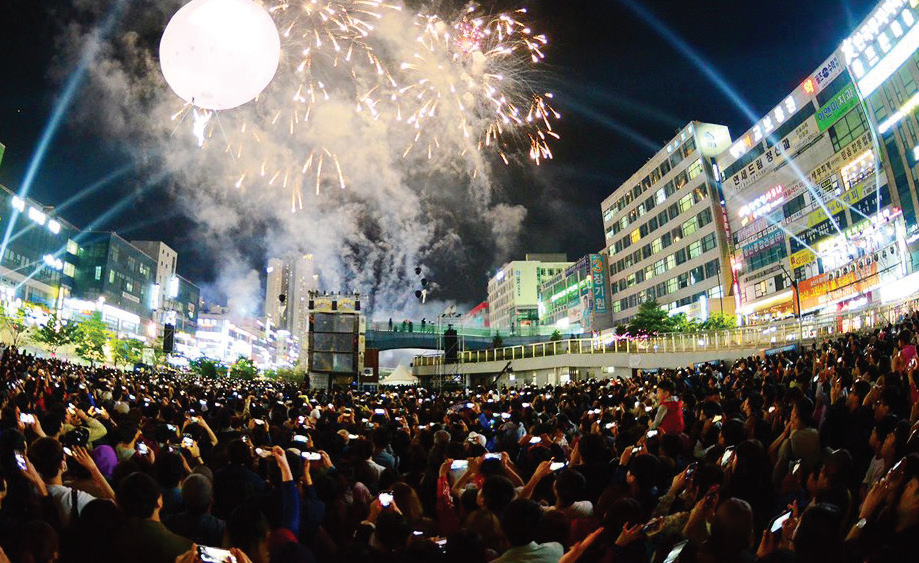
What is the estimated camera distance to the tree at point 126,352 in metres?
54.4

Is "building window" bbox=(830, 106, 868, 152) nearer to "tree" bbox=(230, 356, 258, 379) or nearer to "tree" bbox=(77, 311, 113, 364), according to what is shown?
"tree" bbox=(230, 356, 258, 379)

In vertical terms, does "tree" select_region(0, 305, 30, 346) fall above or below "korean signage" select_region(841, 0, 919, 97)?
below

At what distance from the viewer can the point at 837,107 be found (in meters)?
45.2

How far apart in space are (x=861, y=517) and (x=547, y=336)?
7011cm

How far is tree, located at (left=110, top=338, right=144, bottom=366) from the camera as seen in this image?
2141 inches

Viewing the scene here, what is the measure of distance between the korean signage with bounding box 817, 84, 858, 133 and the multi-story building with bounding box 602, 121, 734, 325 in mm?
14613

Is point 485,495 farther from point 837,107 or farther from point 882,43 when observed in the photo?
point 837,107

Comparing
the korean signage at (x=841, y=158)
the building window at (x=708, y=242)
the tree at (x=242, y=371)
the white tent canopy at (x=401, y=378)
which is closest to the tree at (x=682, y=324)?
the building window at (x=708, y=242)

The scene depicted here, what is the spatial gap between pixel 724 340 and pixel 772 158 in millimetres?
27151

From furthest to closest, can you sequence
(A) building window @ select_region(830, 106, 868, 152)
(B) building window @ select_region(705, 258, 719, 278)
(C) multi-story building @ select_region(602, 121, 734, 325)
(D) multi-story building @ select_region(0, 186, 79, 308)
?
1. (D) multi-story building @ select_region(0, 186, 79, 308)
2. (C) multi-story building @ select_region(602, 121, 734, 325)
3. (B) building window @ select_region(705, 258, 719, 278)
4. (A) building window @ select_region(830, 106, 868, 152)

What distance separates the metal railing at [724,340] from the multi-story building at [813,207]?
12410mm

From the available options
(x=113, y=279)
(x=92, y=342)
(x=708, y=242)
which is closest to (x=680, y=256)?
(x=708, y=242)

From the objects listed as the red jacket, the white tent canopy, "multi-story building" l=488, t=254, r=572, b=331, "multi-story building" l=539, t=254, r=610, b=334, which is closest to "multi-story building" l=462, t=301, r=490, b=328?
"multi-story building" l=488, t=254, r=572, b=331

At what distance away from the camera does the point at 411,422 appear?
35.7ft
